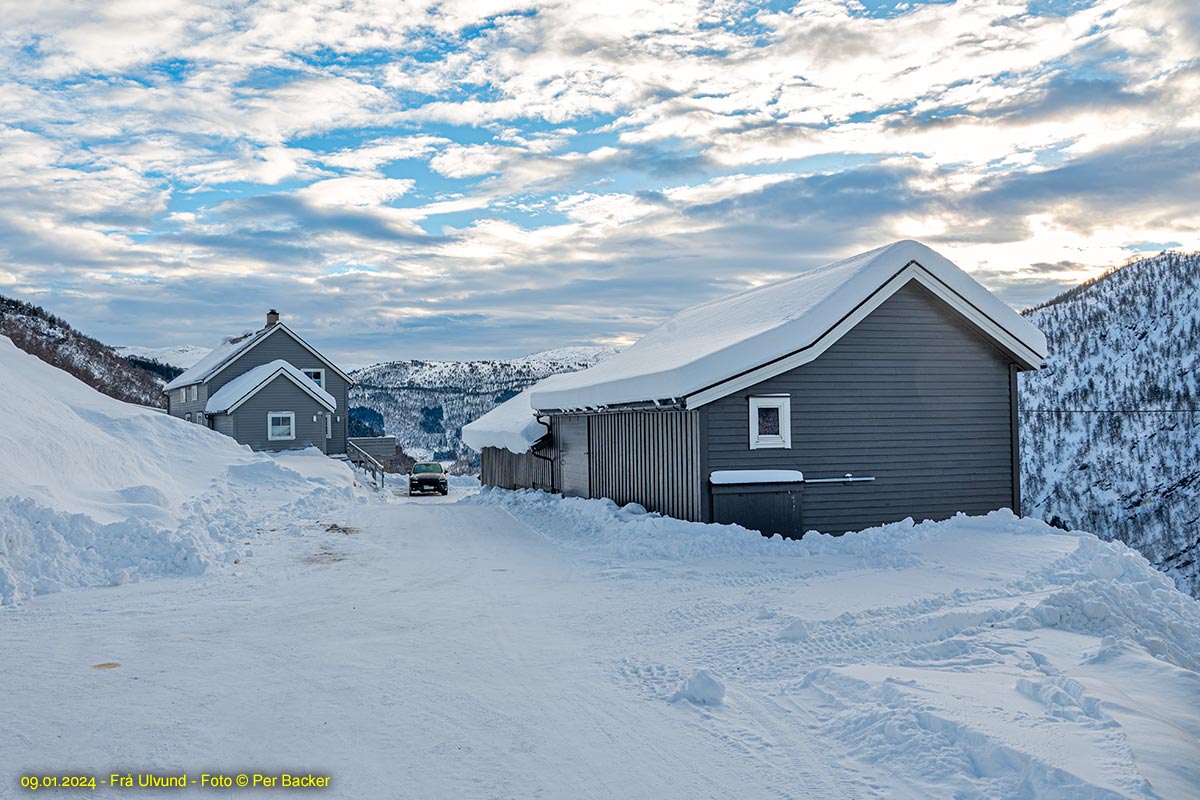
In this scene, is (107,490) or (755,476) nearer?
(755,476)

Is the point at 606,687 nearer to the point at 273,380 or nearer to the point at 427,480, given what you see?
the point at 427,480

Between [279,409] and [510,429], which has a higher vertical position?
[279,409]

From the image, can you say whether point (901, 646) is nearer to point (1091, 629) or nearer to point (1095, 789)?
point (1091, 629)

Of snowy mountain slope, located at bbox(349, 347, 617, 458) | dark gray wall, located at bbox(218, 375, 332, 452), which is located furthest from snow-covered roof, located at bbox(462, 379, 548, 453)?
snowy mountain slope, located at bbox(349, 347, 617, 458)

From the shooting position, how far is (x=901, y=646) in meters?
8.30

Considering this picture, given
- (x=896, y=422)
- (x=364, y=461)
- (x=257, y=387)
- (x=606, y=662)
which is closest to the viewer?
(x=606, y=662)

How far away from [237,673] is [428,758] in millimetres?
2889

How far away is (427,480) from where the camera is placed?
37000 mm

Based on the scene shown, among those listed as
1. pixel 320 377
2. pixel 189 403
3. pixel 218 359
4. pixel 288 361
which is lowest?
pixel 189 403

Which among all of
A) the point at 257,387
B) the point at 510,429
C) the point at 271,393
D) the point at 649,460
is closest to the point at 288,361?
the point at 271,393

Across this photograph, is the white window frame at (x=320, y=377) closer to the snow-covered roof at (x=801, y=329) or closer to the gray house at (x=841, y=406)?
the snow-covered roof at (x=801, y=329)

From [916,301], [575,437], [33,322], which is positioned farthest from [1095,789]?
[33,322]

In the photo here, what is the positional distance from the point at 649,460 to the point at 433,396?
130m

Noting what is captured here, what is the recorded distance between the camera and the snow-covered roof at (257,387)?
40.9 meters
